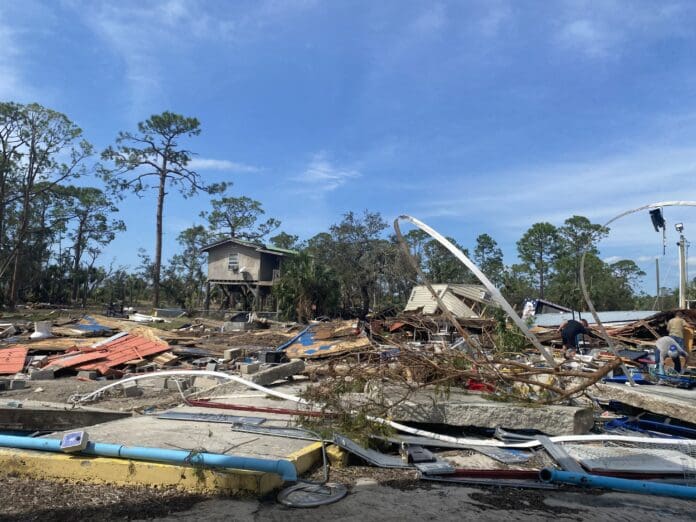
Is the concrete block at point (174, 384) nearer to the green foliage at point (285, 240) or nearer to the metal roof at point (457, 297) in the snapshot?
the metal roof at point (457, 297)

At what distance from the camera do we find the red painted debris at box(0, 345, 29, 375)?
12.4 m

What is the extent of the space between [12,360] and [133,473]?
444 inches

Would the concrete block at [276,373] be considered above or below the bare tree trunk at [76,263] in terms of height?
below

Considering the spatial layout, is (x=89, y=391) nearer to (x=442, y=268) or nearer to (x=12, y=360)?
(x=12, y=360)

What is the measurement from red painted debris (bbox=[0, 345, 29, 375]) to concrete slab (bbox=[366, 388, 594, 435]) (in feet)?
35.5

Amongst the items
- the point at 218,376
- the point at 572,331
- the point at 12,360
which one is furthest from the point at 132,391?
the point at 572,331

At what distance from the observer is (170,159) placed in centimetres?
4047

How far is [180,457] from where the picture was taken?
13.4ft

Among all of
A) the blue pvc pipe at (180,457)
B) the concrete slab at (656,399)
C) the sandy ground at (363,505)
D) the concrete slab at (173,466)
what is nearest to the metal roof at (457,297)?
the concrete slab at (656,399)

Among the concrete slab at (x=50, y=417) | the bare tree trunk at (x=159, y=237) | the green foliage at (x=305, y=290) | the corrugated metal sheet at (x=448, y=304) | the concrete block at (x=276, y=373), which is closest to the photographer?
the concrete slab at (x=50, y=417)

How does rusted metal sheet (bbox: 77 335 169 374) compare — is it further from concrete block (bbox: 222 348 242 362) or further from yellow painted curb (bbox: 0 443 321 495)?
yellow painted curb (bbox: 0 443 321 495)

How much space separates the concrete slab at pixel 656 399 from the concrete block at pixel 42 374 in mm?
10914

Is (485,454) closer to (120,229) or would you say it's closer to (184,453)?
(184,453)

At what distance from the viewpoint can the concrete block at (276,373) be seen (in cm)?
804
